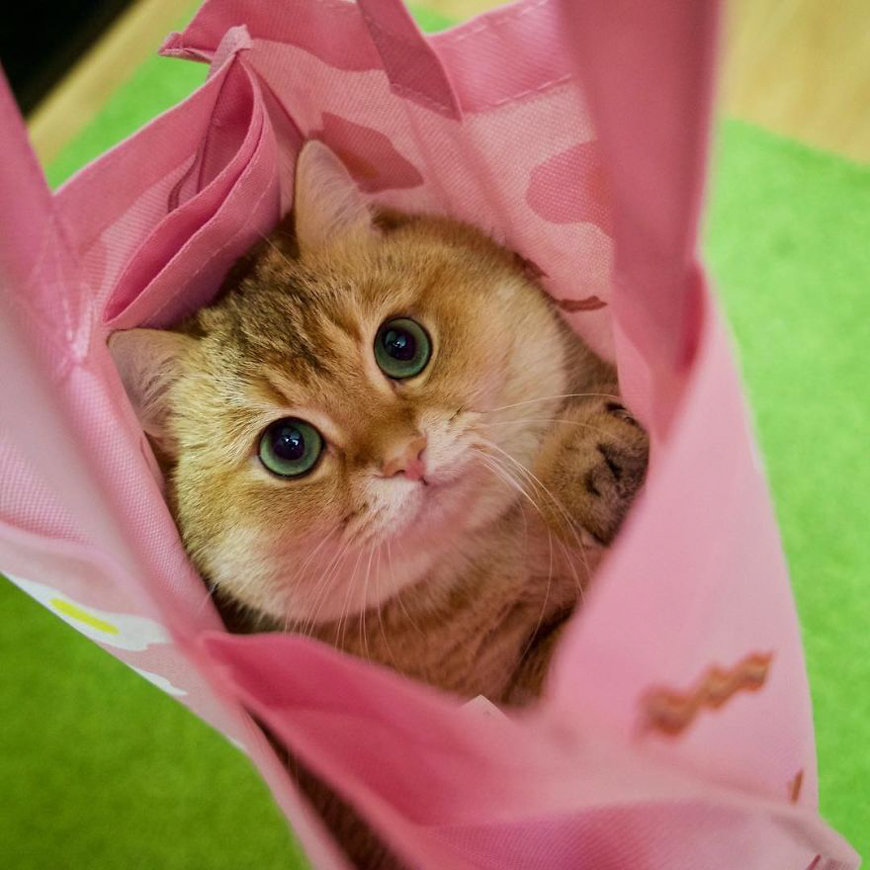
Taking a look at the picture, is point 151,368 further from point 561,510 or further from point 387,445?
point 561,510

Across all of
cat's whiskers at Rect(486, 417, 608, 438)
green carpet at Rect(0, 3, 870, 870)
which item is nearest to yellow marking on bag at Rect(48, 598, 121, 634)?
cat's whiskers at Rect(486, 417, 608, 438)

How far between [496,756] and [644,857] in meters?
0.21

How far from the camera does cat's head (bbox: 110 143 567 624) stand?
83 cm

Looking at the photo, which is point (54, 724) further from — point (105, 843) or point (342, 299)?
point (342, 299)

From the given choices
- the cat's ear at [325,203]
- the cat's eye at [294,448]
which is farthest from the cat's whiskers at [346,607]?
the cat's ear at [325,203]

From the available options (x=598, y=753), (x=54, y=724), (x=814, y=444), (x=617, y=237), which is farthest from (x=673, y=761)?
(x=54, y=724)

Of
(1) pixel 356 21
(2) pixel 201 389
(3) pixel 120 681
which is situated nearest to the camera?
(1) pixel 356 21

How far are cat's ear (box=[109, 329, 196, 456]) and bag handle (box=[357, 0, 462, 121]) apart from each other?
1.10 feet

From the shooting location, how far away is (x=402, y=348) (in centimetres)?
89

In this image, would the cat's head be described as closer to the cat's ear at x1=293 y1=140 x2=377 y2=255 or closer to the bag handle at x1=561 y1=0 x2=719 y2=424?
the cat's ear at x1=293 y1=140 x2=377 y2=255

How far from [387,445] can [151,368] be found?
10.5 inches

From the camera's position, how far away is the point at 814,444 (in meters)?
1.39

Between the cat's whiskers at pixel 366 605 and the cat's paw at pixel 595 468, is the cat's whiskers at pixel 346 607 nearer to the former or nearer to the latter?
the cat's whiskers at pixel 366 605

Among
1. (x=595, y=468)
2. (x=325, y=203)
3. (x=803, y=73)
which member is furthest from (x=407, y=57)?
(x=803, y=73)
